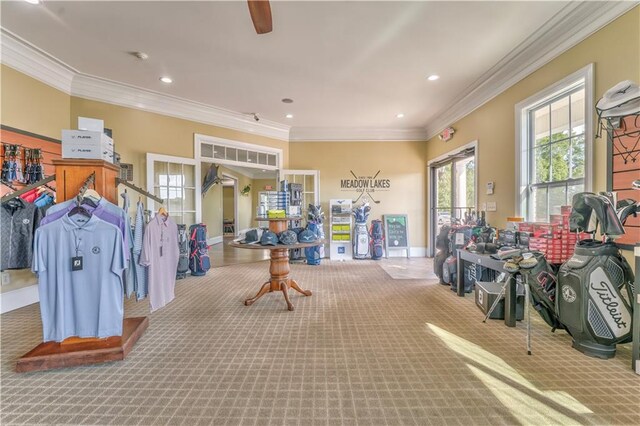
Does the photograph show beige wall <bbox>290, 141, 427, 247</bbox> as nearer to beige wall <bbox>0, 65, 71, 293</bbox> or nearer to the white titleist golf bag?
beige wall <bbox>0, 65, 71, 293</bbox>

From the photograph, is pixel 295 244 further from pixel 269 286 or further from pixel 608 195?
pixel 608 195

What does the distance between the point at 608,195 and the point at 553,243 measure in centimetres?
71

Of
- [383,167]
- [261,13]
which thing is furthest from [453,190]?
[261,13]

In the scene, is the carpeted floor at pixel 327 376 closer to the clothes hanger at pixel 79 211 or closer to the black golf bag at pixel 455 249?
the black golf bag at pixel 455 249

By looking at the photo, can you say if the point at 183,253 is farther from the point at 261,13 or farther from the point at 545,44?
the point at 545,44

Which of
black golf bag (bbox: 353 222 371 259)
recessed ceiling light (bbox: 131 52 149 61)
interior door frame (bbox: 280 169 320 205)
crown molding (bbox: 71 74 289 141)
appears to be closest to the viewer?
recessed ceiling light (bbox: 131 52 149 61)

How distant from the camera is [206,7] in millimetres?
2727

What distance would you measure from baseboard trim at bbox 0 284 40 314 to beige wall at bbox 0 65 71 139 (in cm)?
203

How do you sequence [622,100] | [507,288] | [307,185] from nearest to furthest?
1. [622,100]
2. [507,288]
3. [307,185]

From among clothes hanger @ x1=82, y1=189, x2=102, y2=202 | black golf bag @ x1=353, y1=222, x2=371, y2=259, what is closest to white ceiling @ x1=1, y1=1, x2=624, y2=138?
clothes hanger @ x1=82, y1=189, x2=102, y2=202

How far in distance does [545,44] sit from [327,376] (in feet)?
13.9

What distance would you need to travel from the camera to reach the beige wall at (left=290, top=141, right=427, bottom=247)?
7129mm

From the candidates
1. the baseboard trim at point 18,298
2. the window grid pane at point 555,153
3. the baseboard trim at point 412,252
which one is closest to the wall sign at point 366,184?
the baseboard trim at point 412,252

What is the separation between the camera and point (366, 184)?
7148mm
